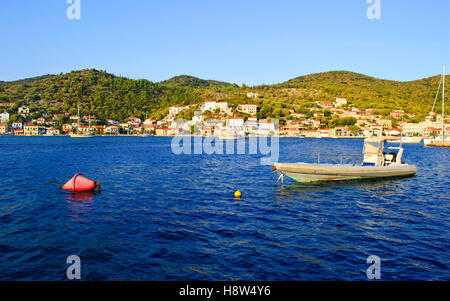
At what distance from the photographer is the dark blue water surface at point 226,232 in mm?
8867

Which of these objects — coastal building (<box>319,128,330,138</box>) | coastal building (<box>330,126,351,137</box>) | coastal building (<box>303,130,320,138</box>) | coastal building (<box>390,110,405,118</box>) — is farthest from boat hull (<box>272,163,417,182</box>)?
coastal building (<box>390,110,405,118</box>)

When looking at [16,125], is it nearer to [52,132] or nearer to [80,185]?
[52,132]

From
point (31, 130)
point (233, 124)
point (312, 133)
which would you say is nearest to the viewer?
point (233, 124)

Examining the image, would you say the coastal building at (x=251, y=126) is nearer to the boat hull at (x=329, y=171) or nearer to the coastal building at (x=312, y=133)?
the coastal building at (x=312, y=133)

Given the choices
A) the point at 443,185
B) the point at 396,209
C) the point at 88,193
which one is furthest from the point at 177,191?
the point at 443,185

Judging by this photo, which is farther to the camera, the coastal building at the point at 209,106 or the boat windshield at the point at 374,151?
the coastal building at the point at 209,106

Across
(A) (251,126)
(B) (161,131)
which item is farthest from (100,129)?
(A) (251,126)

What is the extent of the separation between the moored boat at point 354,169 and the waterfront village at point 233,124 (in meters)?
105

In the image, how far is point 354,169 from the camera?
22484 mm

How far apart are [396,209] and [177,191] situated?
45.2ft

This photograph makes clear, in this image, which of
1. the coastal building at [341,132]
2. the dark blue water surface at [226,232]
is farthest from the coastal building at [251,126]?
the dark blue water surface at [226,232]

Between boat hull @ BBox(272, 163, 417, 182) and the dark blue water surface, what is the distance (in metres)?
0.77

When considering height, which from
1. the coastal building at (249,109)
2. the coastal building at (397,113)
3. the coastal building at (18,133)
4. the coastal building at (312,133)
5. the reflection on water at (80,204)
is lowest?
the reflection on water at (80,204)

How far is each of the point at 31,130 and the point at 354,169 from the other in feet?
632
